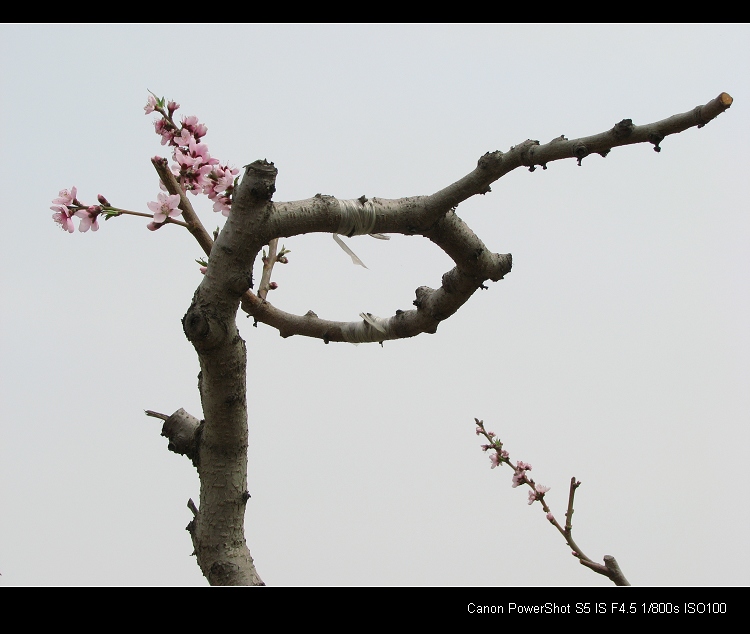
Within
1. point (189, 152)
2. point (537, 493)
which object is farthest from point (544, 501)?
point (189, 152)

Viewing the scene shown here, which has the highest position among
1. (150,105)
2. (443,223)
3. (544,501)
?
(150,105)

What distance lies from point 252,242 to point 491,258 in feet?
1.96

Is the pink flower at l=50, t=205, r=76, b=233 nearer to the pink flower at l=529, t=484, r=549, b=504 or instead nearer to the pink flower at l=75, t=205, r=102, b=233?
the pink flower at l=75, t=205, r=102, b=233

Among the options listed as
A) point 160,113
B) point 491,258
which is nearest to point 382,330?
point 491,258

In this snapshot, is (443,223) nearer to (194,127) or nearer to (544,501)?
(194,127)

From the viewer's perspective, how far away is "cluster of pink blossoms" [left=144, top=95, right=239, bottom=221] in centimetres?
149

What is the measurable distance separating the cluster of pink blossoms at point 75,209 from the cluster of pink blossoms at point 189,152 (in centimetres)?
21

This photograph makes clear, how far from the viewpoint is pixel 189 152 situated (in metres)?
1.49

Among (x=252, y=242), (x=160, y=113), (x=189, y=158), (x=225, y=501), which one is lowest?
(x=225, y=501)

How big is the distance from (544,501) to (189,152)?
5.62 feet

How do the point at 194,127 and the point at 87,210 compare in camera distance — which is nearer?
the point at 87,210

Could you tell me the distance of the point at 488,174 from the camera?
48.9 inches

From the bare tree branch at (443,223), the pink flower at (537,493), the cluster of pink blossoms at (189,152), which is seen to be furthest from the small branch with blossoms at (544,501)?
the cluster of pink blossoms at (189,152)

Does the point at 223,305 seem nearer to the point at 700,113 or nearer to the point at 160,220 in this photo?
the point at 160,220
